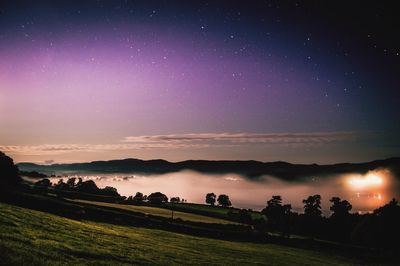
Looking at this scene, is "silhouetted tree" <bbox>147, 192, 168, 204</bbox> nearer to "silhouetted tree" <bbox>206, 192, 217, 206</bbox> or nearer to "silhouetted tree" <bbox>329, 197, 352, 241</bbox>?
"silhouetted tree" <bbox>206, 192, 217, 206</bbox>

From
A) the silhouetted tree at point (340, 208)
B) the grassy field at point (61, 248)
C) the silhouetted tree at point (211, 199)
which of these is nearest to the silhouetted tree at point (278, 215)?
the silhouetted tree at point (340, 208)

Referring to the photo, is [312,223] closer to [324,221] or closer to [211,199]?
[324,221]

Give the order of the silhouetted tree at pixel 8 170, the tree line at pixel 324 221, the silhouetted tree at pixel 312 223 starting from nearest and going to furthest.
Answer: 1. the silhouetted tree at pixel 8 170
2. the tree line at pixel 324 221
3. the silhouetted tree at pixel 312 223

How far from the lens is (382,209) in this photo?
9450 centimetres

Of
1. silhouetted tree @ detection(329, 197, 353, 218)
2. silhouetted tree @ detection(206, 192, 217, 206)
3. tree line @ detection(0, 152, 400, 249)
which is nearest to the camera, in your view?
tree line @ detection(0, 152, 400, 249)

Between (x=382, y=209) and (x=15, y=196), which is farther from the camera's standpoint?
(x=382, y=209)

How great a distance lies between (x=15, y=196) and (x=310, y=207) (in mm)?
100993

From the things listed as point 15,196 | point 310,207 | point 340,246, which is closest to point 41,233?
point 15,196

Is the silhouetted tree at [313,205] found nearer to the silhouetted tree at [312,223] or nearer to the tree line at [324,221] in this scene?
the tree line at [324,221]

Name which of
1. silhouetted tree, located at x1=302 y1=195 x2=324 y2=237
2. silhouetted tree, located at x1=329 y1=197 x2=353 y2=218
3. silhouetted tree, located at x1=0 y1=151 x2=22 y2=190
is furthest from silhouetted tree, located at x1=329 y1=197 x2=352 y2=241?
silhouetted tree, located at x1=0 y1=151 x2=22 y2=190

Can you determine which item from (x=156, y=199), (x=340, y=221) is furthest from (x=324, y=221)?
(x=156, y=199)

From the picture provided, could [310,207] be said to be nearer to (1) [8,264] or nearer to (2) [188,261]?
(2) [188,261]

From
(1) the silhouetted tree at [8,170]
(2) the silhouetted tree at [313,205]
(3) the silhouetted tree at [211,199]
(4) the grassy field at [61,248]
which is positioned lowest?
(3) the silhouetted tree at [211,199]

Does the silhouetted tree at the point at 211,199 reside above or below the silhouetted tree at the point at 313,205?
below
